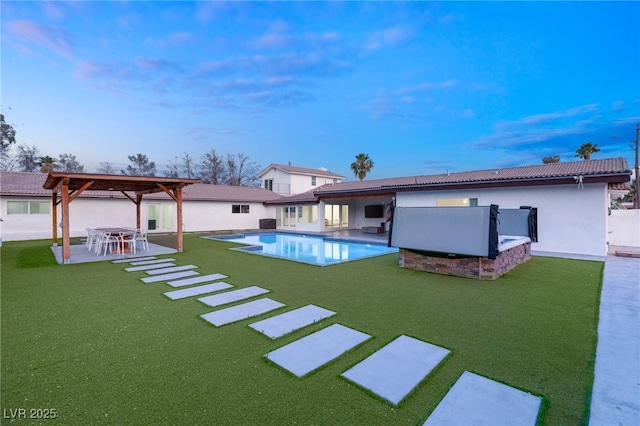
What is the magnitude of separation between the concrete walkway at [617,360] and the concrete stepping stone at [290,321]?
9.64 feet

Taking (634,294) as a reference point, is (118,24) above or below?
above

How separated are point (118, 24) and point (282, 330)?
1422 centimetres

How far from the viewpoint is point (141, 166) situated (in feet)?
→ 121

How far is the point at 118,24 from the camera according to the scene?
38.5 feet

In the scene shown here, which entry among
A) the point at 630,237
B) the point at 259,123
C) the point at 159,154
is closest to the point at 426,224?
the point at 630,237

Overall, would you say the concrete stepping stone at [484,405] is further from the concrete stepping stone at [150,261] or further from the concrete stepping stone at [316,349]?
the concrete stepping stone at [150,261]

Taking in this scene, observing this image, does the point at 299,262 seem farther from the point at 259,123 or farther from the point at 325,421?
the point at 259,123

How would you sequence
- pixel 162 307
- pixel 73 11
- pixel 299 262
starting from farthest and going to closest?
pixel 73 11, pixel 299 262, pixel 162 307

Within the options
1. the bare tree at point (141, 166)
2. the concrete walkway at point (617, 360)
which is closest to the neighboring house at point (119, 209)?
the bare tree at point (141, 166)

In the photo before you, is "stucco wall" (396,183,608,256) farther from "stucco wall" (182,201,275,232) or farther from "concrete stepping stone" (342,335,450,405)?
"stucco wall" (182,201,275,232)

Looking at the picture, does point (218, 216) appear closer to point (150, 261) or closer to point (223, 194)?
point (223, 194)

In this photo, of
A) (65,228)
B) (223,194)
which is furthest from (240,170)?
(65,228)

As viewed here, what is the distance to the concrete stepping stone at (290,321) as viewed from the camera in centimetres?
384

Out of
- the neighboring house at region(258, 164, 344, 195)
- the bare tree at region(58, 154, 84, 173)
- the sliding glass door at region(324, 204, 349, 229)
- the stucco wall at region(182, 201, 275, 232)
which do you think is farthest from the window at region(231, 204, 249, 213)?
the bare tree at region(58, 154, 84, 173)
